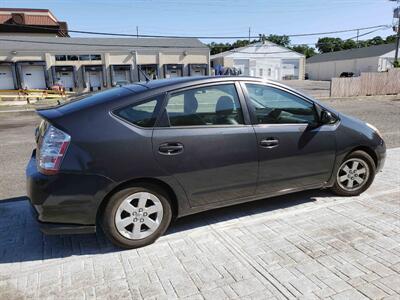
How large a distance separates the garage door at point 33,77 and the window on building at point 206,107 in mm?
40650

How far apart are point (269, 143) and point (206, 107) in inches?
31.6

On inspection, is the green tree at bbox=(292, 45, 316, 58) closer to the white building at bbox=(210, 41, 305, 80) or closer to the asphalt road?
the white building at bbox=(210, 41, 305, 80)

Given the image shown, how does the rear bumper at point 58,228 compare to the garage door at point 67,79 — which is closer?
the rear bumper at point 58,228

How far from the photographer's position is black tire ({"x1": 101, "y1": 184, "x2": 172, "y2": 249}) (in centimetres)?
327

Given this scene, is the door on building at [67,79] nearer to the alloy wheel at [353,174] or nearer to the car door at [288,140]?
the car door at [288,140]

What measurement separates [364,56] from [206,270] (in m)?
67.5

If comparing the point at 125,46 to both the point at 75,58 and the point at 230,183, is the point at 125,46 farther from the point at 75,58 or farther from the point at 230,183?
the point at 230,183

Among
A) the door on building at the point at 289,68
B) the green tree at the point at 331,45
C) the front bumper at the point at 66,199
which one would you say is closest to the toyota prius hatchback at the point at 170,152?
the front bumper at the point at 66,199

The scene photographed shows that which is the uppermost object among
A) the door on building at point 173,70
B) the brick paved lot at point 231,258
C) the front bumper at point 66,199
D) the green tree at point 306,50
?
the green tree at point 306,50

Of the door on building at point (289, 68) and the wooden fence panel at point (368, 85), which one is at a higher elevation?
the door on building at point (289, 68)

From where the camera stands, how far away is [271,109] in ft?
13.3

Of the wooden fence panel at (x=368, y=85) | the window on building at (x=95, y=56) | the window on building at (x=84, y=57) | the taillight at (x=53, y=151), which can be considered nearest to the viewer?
the taillight at (x=53, y=151)

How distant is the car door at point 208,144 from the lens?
11.2ft

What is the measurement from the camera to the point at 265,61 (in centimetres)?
6291
